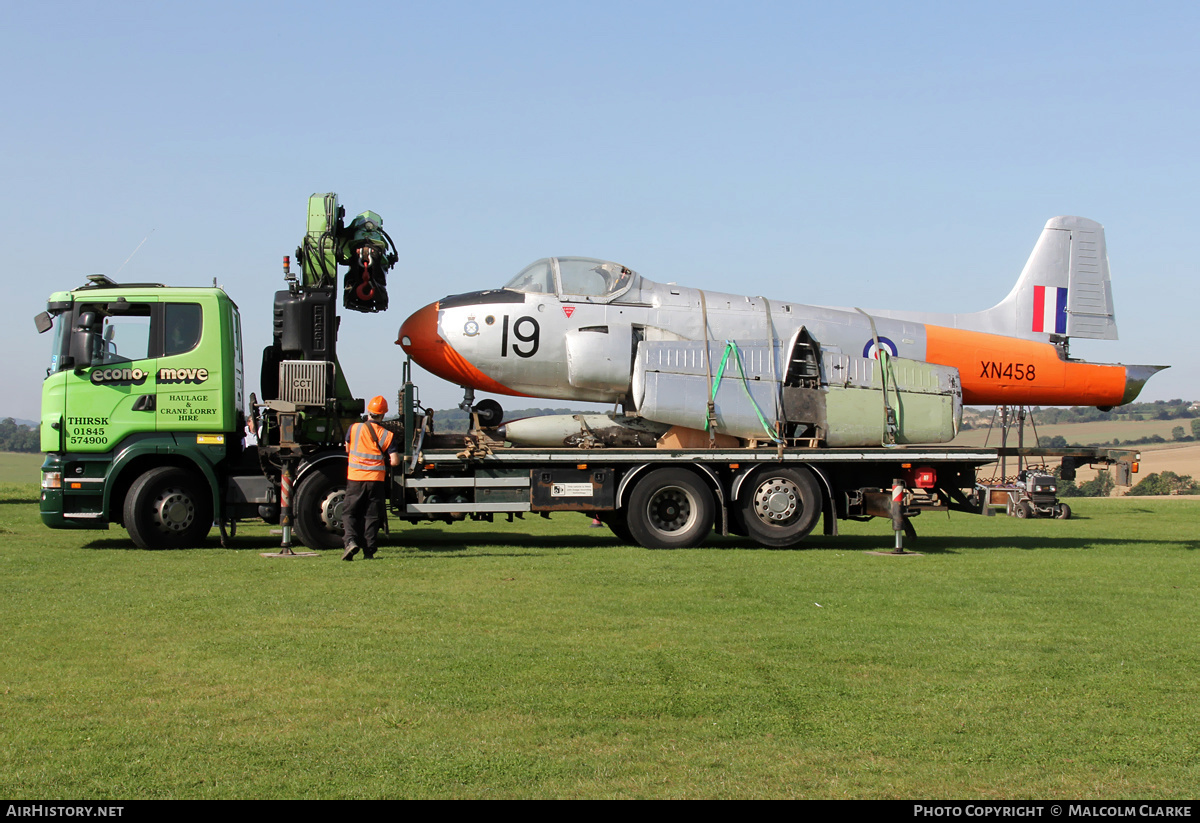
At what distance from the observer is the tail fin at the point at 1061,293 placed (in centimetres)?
1703

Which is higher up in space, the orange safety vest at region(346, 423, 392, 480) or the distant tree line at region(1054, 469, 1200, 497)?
Result: the orange safety vest at region(346, 423, 392, 480)

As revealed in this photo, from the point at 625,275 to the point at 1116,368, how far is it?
8.08m

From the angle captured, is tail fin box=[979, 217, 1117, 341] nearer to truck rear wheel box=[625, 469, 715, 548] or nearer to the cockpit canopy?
truck rear wheel box=[625, 469, 715, 548]

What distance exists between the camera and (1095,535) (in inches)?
774

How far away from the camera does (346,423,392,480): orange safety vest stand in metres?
12.8

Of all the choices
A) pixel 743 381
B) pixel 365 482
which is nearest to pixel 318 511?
pixel 365 482

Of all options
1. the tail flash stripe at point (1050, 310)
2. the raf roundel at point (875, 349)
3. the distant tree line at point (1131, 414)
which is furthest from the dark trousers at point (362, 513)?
the distant tree line at point (1131, 414)

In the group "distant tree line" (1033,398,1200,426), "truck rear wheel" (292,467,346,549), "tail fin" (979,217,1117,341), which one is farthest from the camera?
"distant tree line" (1033,398,1200,426)

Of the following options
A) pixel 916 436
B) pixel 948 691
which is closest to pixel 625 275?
pixel 916 436

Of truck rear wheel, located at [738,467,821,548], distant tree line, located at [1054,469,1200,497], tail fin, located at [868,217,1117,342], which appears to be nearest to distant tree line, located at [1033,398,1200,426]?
distant tree line, located at [1054,469,1200,497]

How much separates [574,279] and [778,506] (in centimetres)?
441

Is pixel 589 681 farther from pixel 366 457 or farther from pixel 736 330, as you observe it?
pixel 736 330

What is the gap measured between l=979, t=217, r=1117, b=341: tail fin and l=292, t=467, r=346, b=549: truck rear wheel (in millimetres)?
10215
